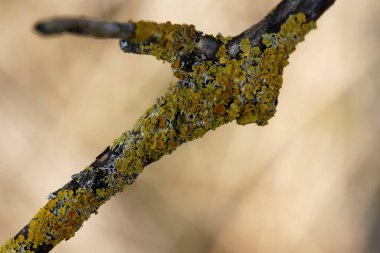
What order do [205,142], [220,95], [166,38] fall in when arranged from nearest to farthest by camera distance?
[166,38], [220,95], [205,142]

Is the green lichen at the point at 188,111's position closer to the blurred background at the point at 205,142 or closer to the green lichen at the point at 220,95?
the green lichen at the point at 220,95

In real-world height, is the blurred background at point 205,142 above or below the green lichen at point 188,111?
above

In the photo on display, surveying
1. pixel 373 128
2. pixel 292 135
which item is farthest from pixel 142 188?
pixel 373 128

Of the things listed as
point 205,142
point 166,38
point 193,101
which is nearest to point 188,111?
point 193,101

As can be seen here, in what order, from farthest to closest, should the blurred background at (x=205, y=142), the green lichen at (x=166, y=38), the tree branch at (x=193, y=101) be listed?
the blurred background at (x=205, y=142) < the tree branch at (x=193, y=101) < the green lichen at (x=166, y=38)

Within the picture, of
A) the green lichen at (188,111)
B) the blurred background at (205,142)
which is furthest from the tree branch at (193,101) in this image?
the blurred background at (205,142)

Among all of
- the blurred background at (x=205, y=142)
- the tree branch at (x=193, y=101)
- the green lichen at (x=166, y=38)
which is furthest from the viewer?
the blurred background at (x=205, y=142)

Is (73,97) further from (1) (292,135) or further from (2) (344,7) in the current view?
(2) (344,7)

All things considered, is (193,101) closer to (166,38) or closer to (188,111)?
(188,111)
